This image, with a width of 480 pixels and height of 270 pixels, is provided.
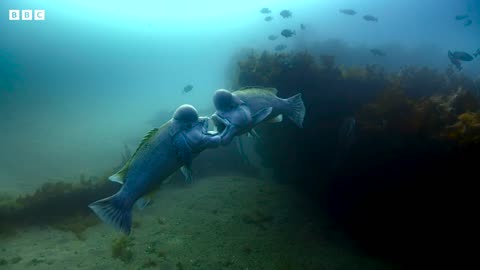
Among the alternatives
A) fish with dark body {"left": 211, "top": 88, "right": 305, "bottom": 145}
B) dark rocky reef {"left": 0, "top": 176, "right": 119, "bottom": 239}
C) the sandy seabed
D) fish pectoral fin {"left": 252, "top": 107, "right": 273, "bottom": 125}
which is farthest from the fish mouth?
dark rocky reef {"left": 0, "top": 176, "right": 119, "bottom": 239}

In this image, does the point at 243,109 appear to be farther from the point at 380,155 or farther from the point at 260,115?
the point at 380,155

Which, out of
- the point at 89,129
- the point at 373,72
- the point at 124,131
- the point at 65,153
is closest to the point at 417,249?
the point at 373,72

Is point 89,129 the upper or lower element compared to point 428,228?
lower

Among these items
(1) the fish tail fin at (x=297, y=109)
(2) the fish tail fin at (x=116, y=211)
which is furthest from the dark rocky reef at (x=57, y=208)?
(1) the fish tail fin at (x=297, y=109)

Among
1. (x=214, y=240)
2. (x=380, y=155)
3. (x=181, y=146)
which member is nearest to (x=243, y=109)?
(x=181, y=146)

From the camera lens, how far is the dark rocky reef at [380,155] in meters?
5.23

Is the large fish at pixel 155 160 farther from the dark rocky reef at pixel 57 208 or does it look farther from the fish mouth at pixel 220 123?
the dark rocky reef at pixel 57 208

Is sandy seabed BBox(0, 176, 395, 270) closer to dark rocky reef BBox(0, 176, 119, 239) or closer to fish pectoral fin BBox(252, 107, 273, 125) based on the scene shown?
dark rocky reef BBox(0, 176, 119, 239)

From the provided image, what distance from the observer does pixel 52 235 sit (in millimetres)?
7266

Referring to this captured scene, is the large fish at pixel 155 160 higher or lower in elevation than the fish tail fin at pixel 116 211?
higher

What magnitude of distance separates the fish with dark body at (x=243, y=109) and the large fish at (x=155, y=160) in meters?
0.37

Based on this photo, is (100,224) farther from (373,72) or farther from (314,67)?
(373,72)

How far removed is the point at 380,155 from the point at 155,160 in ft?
15.6

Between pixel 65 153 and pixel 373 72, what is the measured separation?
1638cm
